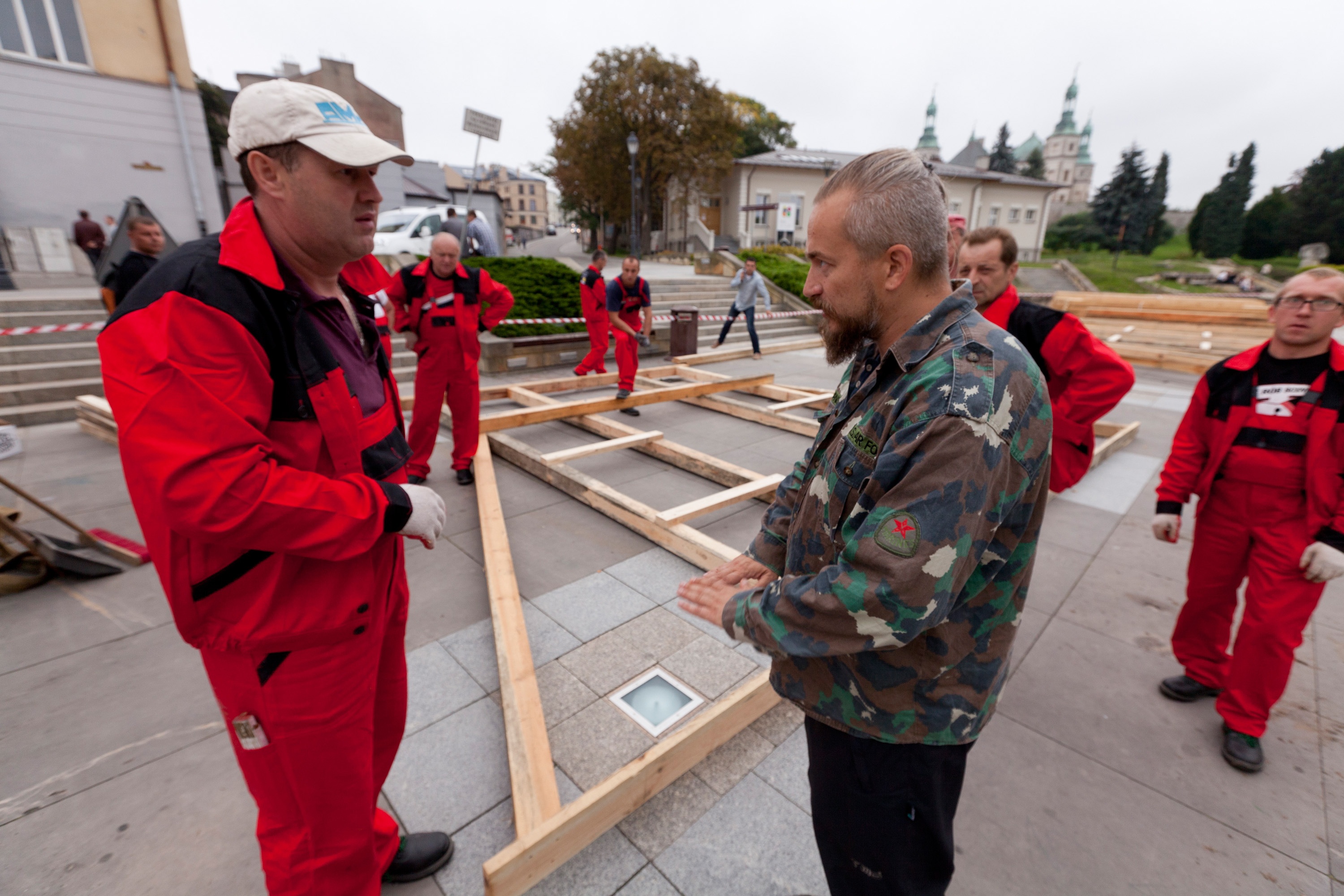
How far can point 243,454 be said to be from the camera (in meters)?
1.16

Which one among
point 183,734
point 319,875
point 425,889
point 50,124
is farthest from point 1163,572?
point 50,124

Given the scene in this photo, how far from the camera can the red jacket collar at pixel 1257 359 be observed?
2.33 metres

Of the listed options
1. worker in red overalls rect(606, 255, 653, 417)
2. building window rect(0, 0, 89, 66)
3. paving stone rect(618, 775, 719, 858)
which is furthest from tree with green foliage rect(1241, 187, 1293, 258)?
building window rect(0, 0, 89, 66)

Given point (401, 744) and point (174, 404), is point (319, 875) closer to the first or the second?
point (401, 744)

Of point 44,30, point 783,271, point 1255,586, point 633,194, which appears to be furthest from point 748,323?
point 44,30

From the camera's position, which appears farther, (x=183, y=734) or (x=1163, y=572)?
(x=1163, y=572)

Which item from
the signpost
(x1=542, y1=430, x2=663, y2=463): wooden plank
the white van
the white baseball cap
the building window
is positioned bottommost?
(x1=542, y1=430, x2=663, y2=463): wooden plank

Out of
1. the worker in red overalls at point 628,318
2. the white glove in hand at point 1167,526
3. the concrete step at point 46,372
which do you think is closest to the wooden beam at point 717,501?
the white glove in hand at point 1167,526

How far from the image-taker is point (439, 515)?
1.57 meters

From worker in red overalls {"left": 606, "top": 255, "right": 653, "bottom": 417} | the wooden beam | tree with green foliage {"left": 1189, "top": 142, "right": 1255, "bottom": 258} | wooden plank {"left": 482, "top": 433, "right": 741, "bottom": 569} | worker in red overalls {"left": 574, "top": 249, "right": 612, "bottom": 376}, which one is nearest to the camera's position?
wooden plank {"left": 482, "top": 433, "right": 741, "bottom": 569}

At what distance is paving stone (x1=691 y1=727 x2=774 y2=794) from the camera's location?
2291mm

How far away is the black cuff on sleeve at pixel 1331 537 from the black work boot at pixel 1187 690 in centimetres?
91

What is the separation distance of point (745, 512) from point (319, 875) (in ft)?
12.1

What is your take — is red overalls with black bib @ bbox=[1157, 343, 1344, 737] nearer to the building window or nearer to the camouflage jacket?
the camouflage jacket
